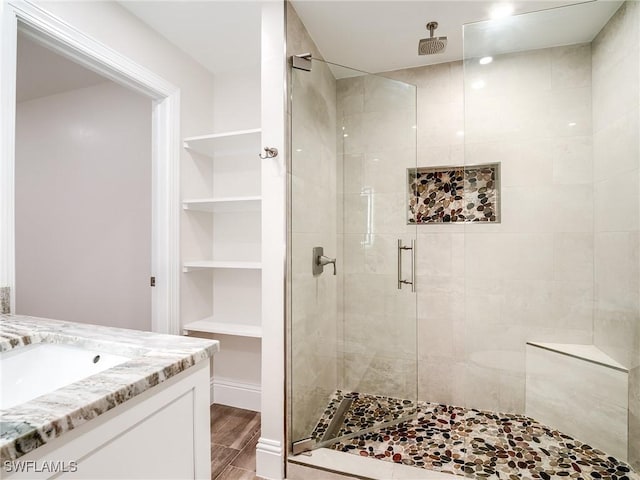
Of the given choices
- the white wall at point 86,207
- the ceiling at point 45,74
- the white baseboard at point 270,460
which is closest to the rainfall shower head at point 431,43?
the white wall at point 86,207

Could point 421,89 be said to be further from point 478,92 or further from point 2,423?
point 2,423

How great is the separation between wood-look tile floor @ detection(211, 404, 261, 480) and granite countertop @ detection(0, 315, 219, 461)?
3.51 ft

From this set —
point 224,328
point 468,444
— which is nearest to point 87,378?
point 224,328

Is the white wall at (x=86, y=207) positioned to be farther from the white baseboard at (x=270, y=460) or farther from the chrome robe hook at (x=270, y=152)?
Answer: the white baseboard at (x=270, y=460)

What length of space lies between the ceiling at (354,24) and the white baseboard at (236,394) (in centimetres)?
237

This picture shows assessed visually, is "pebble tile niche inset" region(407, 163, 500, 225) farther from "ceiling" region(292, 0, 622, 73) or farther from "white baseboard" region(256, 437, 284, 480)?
"white baseboard" region(256, 437, 284, 480)

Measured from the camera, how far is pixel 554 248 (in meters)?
1.76

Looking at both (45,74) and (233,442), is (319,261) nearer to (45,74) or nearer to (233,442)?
(233,442)

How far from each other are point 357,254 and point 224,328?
1028mm

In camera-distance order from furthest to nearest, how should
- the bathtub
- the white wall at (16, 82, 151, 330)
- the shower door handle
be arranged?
1. the white wall at (16, 82, 151, 330)
2. the shower door handle
3. the bathtub

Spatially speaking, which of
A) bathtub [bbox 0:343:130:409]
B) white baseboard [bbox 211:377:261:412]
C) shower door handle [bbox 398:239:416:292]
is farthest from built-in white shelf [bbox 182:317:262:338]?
bathtub [bbox 0:343:130:409]

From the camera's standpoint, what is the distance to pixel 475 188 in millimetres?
2119

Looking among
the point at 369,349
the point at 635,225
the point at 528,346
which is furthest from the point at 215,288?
the point at 635,225

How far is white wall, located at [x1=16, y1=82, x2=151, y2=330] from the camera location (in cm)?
262
